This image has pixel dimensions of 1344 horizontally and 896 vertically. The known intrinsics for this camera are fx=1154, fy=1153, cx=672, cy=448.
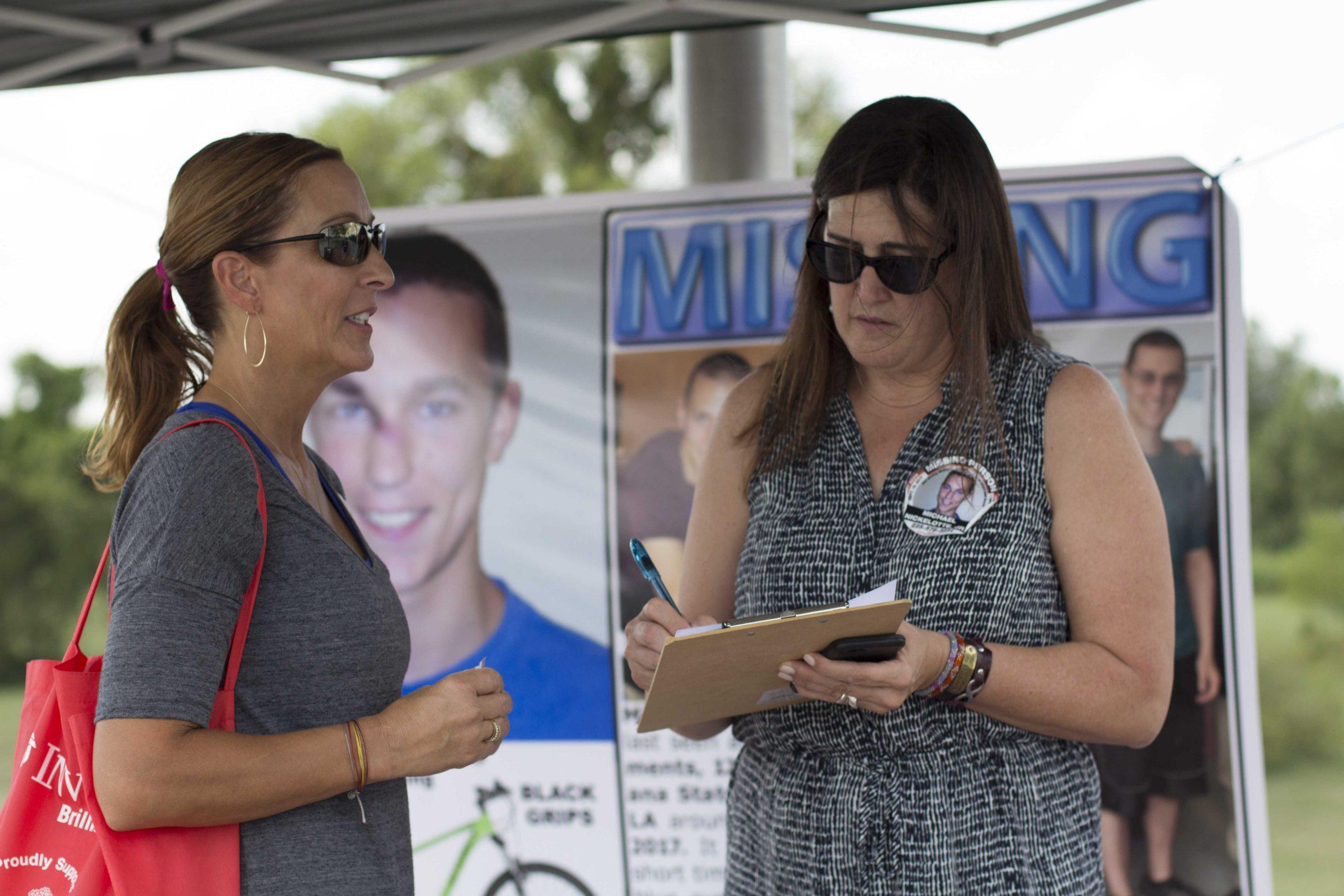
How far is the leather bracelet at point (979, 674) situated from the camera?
153 centimetres

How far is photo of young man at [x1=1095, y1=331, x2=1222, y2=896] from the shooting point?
2996 millimetres

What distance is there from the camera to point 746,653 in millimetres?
1422

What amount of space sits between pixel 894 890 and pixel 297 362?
1.08 meters

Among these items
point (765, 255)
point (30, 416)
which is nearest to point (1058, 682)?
point (765, 255)

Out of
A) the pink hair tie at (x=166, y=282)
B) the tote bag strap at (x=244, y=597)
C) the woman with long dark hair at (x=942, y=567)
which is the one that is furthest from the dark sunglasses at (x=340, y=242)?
the woman with long dark hair at (x=942, y=567)

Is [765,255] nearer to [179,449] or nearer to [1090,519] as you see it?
[1090,519]

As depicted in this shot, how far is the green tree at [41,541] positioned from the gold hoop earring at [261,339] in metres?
12.0

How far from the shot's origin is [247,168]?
1.46 metres

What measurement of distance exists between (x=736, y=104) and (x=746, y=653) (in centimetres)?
298

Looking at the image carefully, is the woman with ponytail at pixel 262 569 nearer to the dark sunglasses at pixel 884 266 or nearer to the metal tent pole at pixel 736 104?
the dark sunglasses at pixel 884 266

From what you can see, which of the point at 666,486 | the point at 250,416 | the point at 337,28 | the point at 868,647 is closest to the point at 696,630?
the point at 868,647

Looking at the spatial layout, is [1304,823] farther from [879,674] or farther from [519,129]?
[519,129]

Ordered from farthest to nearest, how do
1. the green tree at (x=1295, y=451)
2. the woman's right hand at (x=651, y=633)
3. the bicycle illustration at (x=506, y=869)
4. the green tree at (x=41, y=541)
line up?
the green tree at (x=41, y=541)
the green tree at (x=1295, y=451)
the bicycle illustration at (x=506, y=869)
the woman's right hand at (x=651, y=633)

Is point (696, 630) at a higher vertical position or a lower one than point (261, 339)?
lower
